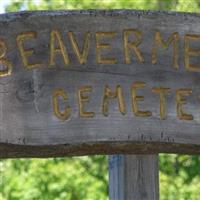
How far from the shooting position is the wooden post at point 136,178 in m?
3.55

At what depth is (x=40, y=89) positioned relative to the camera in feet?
10.5

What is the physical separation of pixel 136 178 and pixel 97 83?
0.57 meters

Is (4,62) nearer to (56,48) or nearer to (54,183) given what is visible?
(56,48)

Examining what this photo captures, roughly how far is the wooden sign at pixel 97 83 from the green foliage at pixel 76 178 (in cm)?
773

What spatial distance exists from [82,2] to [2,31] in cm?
1009

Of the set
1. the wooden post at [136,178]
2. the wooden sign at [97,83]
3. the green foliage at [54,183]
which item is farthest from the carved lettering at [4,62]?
the green foliage at [54,183]

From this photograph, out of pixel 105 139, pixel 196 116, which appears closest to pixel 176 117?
pixel 196 116

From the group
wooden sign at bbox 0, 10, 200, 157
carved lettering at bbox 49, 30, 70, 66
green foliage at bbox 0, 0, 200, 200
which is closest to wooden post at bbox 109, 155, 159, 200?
wooden sign at bbox 0, 10, 200, 157

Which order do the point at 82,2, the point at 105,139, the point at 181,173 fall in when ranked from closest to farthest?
the point at 105,139
the point at 181,173
the point at 82,2

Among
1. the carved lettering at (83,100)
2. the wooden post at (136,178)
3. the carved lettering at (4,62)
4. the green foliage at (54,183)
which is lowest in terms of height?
the wooden post at (136,178)

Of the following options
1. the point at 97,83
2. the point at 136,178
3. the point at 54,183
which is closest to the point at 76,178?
the point at 54,183

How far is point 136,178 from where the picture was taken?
356cm

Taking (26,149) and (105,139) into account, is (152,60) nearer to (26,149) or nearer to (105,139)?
(105,139)

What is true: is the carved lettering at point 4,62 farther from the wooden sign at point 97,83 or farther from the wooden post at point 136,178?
the wooden post at point 136,178
